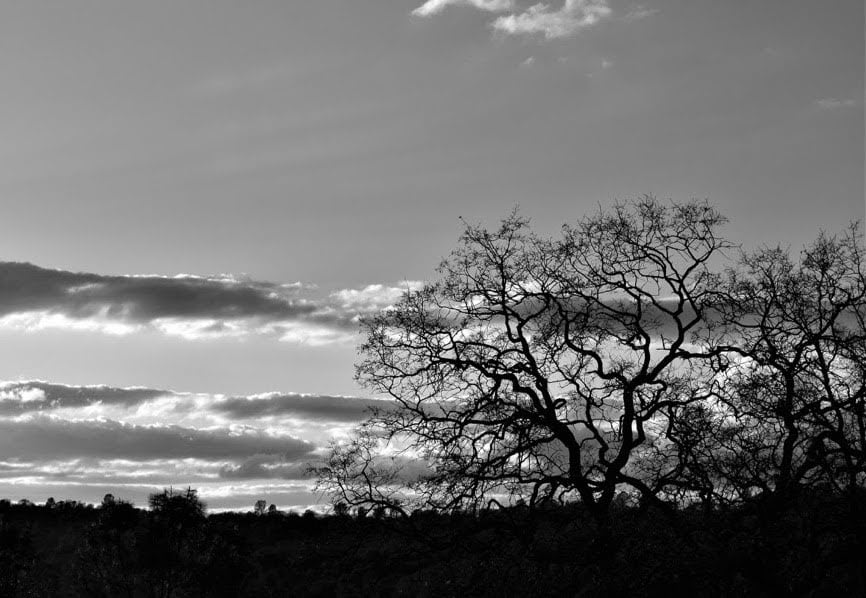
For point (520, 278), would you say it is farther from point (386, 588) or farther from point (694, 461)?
point (386, 588)

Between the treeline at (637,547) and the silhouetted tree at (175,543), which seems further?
the silhouetted tree at (175,543)

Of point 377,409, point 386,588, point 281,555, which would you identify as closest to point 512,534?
point 377,409

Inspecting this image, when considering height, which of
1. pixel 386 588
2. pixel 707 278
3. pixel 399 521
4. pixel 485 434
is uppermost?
pixel 707 278

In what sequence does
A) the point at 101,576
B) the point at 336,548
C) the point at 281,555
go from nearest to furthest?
the point at 336,548 < the point at 101,576 < the point at 281,555

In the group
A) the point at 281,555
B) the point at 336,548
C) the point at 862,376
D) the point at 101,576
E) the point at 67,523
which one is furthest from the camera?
the point at 67,523

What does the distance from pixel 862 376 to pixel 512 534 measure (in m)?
8.86

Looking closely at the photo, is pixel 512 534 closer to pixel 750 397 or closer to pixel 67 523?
pixel 750 397

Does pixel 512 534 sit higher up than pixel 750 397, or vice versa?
pixel 750 397

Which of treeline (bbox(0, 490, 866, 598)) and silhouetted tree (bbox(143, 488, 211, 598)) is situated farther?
silhouetted tree (bbox(143, 488, 211, 598))

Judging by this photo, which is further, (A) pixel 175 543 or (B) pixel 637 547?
(A) pixel 175 543

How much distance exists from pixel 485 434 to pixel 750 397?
654 centimetres

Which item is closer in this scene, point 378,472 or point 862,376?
point 862,376

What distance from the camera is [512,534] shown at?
24.1m

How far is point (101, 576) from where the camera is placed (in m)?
52.5
